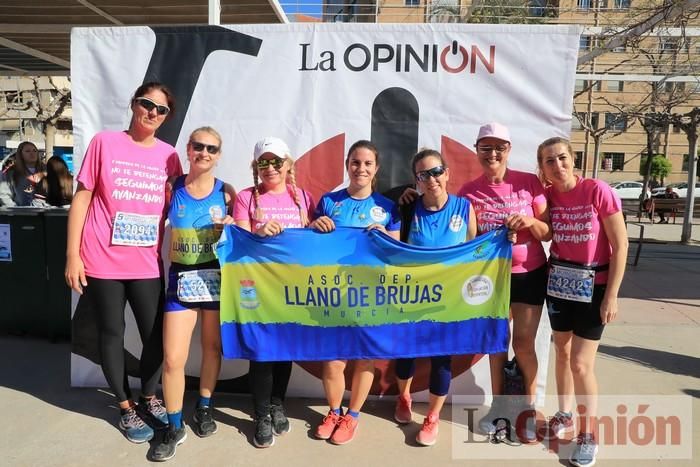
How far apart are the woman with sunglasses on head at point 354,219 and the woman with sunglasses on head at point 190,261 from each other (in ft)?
2.05

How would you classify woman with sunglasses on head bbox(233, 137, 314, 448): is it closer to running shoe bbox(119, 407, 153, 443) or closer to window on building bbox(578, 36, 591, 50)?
running shoe bbox(119, 407, 153, 443)

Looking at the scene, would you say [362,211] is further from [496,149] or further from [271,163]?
[496,149]

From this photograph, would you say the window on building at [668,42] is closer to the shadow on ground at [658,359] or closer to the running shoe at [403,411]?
the shadow on ground at [658,359]

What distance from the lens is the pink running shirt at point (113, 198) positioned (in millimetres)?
2891

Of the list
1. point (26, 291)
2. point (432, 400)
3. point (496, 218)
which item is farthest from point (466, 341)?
point (26, 291)

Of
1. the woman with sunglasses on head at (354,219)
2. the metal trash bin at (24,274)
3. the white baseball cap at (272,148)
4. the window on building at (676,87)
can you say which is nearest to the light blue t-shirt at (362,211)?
the woman with sunglasses on head at (354,219)

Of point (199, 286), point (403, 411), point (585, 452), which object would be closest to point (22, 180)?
point (199, 286)

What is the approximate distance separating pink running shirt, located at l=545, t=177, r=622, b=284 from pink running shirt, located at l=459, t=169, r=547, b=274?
6.1 inches

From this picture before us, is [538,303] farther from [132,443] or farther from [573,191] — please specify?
[132,443]

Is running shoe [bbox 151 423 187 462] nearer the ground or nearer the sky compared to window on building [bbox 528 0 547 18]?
nearer the ground

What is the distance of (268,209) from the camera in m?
2.93

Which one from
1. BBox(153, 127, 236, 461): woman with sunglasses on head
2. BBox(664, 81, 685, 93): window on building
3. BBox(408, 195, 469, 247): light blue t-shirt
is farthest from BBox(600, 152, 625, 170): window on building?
BBox(153, 127, 236, 461): woman with sunglasses on head

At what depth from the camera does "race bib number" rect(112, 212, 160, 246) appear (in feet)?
9.52

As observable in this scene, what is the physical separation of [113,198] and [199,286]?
719 millimetres
